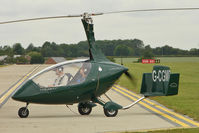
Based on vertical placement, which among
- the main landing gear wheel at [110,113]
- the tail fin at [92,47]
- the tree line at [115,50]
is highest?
the tree line at [115,50]

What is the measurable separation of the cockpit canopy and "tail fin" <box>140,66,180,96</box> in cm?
216

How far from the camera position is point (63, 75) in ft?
45.7

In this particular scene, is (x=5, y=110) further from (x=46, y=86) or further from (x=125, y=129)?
(x=125, y=129)

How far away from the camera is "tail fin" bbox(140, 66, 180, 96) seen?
48.9ft

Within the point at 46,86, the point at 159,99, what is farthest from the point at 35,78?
the point at 159,99

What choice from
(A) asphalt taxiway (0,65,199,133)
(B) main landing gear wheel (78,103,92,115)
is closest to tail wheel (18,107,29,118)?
(A) asphalt taxiway (0,65,199,133)

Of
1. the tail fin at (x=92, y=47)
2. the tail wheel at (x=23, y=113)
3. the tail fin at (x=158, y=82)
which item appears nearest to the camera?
the tail wheel at (x=23, y=113)

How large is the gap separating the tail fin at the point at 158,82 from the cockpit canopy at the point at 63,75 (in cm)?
216

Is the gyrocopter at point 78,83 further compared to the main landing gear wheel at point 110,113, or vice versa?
Result: the main landing gear wheel at point 110,113

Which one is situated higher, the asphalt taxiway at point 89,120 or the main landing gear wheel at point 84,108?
the main landing gear wheel at point 84,108

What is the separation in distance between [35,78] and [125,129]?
3.87 m

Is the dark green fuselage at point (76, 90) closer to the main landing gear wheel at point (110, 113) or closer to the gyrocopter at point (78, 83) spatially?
the gyrocopter at point (78, 83)

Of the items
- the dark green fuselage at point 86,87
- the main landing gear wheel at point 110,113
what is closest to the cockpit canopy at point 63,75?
the dark green fuselage at point 86,87

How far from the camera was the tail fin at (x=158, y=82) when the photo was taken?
48.9ft
